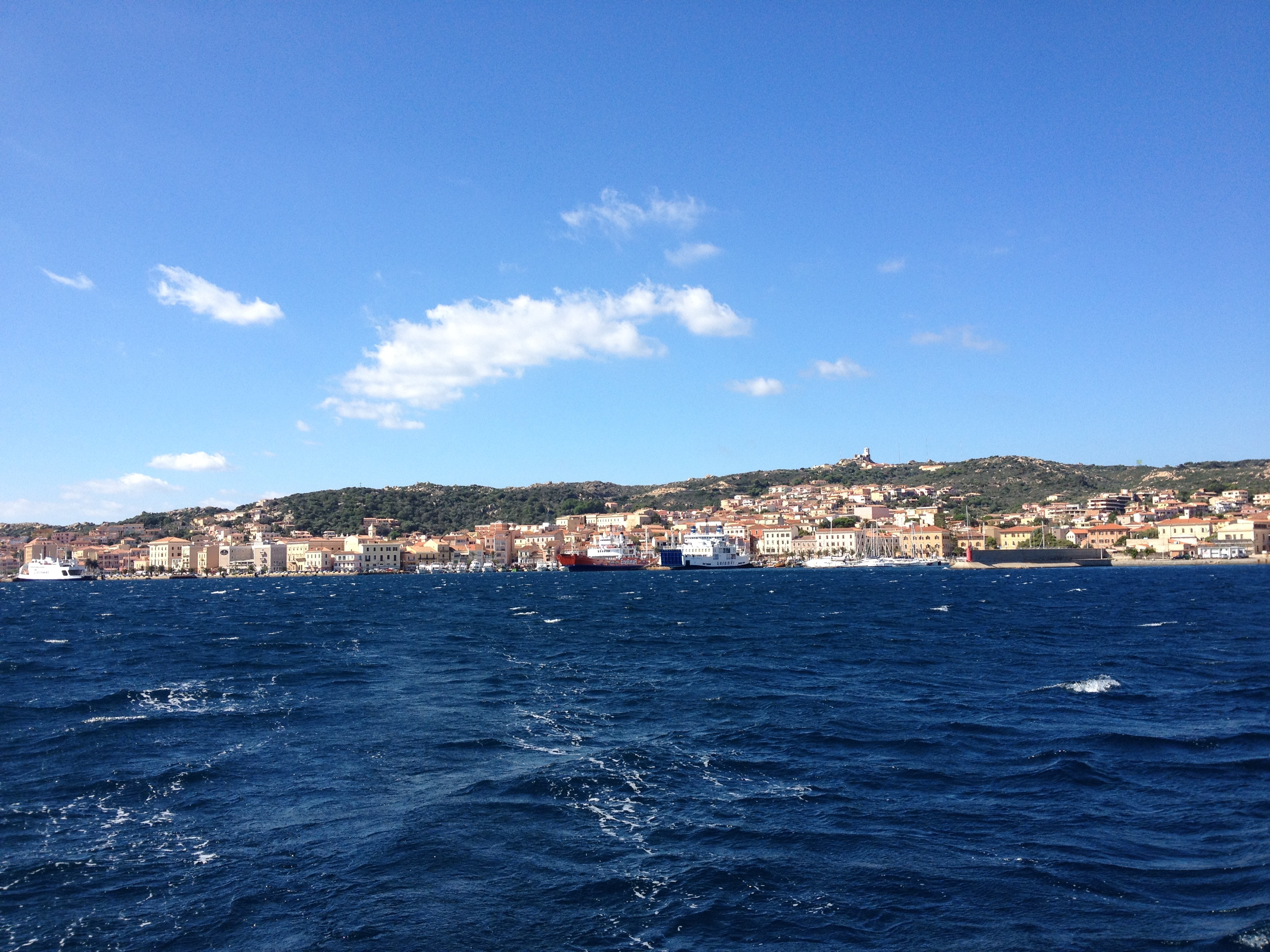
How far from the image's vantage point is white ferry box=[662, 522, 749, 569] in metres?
125

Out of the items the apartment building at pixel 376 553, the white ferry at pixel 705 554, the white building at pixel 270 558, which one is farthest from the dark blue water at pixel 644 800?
the white building at pixel 270 558

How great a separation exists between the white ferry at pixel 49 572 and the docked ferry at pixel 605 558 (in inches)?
2695

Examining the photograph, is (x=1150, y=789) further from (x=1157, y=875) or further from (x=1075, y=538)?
(x=1075, y=538)

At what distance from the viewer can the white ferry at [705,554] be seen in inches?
4931

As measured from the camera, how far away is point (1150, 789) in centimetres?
1149

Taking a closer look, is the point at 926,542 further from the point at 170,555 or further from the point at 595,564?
the point at 170,555

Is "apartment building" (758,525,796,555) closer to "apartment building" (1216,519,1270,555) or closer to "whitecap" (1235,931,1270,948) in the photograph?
"apartment building" (1216,519,1270,555)

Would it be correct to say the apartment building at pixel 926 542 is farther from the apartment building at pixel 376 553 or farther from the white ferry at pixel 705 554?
the apartment building at pixel 376 553

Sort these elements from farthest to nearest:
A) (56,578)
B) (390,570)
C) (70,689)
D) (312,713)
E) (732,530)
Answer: (732,530)
(390,570)
(56,578)
(70,689)
(312,713)

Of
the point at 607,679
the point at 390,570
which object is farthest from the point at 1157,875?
the point at 390,570

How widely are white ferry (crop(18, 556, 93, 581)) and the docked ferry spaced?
6845 centimetres

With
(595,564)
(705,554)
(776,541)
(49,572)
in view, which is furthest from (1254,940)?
(49,572)

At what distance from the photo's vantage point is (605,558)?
127m

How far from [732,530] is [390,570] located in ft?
181
